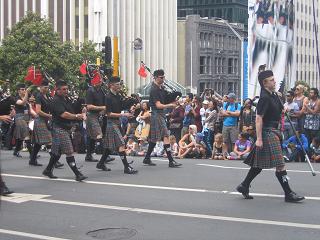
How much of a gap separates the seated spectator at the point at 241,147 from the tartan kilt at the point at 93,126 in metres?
4.11

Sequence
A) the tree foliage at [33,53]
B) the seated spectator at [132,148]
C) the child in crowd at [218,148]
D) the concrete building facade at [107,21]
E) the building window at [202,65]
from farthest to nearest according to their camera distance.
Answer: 1. the building window at [202,65]
2. the concrete building facade at [107,21]
3. the tree foliage at [33,53]
4. the seated spectator at [132,148]
5. the child in crowd at [218,148]

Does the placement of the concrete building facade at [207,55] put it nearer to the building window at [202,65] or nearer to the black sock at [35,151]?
the building window at [202,65]

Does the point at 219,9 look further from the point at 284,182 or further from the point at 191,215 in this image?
the point at 191,215

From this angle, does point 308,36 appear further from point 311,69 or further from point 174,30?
point 174,30

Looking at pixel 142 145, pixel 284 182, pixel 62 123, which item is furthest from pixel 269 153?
pixel 142 145

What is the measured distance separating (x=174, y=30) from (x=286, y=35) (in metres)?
42.8

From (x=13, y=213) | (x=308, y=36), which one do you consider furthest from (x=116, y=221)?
(x=308, y=36)

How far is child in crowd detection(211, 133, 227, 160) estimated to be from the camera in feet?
53.6

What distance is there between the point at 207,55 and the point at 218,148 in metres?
72.4

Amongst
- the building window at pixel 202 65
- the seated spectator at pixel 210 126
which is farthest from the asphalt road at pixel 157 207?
the building window at pixel 202 65

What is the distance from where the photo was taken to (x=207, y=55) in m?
88.0

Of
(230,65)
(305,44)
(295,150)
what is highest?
(305,44)

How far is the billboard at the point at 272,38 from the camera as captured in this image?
1302 inches

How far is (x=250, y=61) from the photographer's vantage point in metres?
32.5
